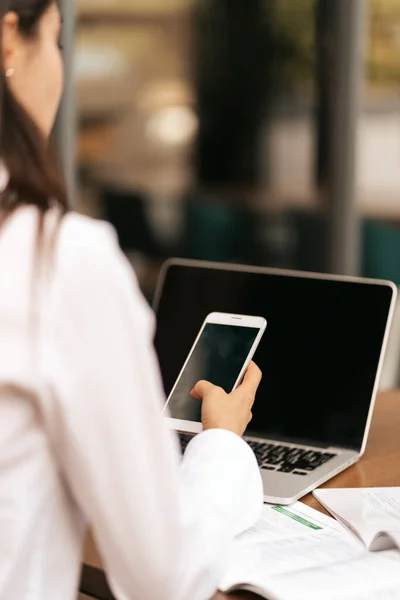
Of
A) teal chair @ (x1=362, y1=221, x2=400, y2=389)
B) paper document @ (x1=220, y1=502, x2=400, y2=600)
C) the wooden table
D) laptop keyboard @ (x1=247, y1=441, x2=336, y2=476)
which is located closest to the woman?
paper document @ (x1=220, y1=502, x2=400, y2=600)

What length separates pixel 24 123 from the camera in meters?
0.76

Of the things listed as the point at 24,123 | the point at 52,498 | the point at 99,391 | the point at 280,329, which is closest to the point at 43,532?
the point at 52,498

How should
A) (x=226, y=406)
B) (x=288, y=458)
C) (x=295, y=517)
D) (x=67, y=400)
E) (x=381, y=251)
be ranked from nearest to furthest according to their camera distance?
(x=67, y=400) → (x=226, y=406) → (x=295, y=517) → (x=288, y=458) → (x=381, y=251)

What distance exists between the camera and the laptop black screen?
135cm

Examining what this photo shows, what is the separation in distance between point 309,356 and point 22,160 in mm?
714

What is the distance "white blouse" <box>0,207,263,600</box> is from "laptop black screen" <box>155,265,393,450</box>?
0.57m

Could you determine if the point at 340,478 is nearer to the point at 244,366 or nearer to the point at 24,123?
the point at 244,366

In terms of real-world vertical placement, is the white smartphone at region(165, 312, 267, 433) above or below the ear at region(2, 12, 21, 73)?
below

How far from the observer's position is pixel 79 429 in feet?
2.29

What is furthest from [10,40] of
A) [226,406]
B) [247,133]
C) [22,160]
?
[247,133]

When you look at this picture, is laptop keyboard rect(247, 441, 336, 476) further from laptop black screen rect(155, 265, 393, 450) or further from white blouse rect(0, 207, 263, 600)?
white blouse rect(0, 207, 263, 600)

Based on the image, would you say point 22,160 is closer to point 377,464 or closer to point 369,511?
point 369,511

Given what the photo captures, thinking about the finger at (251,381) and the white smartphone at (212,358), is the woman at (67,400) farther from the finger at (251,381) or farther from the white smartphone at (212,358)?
the white smartphone at (212,358)

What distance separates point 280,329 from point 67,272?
73cm
